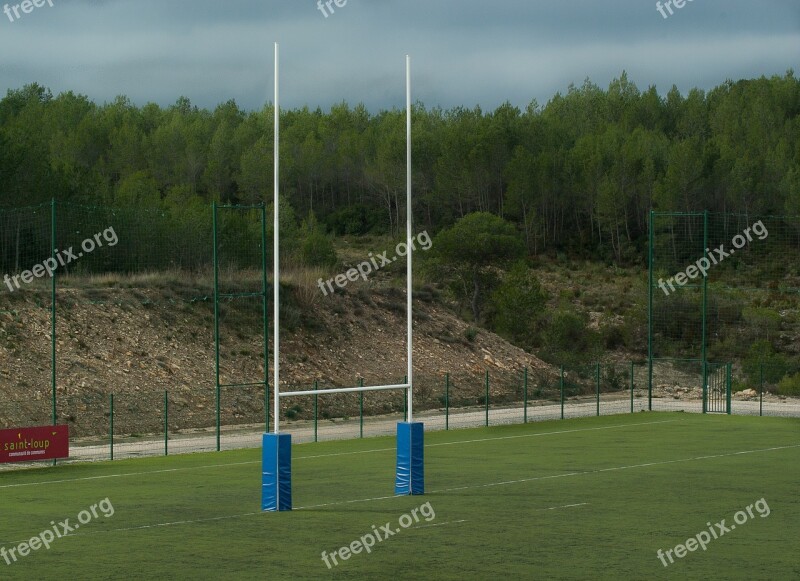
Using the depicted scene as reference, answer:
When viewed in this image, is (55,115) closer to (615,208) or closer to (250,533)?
(615,208)

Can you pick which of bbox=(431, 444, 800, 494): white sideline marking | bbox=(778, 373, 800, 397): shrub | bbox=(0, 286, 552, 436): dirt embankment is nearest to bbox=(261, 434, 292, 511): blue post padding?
bbox=(431, 444, 800, 494): white sideline marking

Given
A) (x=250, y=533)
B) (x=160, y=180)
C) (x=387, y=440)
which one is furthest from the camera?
(x=160, y=180)

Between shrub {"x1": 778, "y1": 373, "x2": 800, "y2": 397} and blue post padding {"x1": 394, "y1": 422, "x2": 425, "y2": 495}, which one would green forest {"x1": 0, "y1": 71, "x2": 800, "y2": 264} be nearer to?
shrub {"x1": 778, "y1": 373, "x2": 800, "y2": 397}

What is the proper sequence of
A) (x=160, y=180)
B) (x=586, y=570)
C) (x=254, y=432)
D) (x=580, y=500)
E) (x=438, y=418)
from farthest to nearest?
(x=160, y=180)
(x=438, y=418)
(x=254, y=432)
(x=580, y=500)
(x=586, y=570)

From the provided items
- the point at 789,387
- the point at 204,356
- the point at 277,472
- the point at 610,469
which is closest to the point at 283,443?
the point at 277,472

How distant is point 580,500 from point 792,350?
46841mm

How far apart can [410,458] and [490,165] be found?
7165 centimetres

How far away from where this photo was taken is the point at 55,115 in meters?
98.3

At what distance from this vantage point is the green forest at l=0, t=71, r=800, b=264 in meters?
82.2

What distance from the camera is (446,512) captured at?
1667cm

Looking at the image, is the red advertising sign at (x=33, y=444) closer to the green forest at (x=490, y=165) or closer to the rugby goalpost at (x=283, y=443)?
the rugby goalpost at (x=283, y=443)

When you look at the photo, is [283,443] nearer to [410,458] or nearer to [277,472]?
[277,472]

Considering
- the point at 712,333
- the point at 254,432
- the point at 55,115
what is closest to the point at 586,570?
the point at 254,432

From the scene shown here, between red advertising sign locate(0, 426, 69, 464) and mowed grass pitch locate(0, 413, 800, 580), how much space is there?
48 cm
